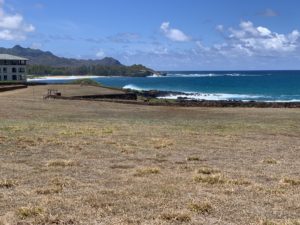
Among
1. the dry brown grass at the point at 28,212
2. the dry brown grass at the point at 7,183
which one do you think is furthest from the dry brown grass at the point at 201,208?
the dry brown grass at the point at 7,183

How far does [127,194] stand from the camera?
10227mm

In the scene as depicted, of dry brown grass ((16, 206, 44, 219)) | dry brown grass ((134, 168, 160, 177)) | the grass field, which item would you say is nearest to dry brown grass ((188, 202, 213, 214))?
the grass field

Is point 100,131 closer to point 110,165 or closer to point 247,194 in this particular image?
point 110,165

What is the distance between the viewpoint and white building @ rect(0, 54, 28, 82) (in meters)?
125

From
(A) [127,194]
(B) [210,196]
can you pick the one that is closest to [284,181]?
(B) [210,196]

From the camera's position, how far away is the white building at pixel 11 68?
410 ft

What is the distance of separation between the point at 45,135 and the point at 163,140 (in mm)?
4722

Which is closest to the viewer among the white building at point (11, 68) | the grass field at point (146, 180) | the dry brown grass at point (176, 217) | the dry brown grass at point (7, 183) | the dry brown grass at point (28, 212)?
the dry brown grass at point (176, 217)

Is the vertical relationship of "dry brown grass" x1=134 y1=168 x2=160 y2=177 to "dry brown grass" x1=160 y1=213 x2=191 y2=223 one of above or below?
below

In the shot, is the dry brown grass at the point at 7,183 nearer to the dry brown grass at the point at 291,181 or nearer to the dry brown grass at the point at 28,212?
the dry brown grass at the point at 28,212

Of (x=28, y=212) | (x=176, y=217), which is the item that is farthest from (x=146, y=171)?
(x=28, y=212)

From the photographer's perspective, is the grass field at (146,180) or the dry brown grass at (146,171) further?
the dry brown grass at (146,171)

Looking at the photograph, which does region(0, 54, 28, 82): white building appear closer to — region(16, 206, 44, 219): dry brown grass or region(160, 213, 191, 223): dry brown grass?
region(16, 206, 44, 219): dry brown grass

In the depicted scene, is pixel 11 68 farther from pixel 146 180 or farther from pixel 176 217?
pixel 176 217
